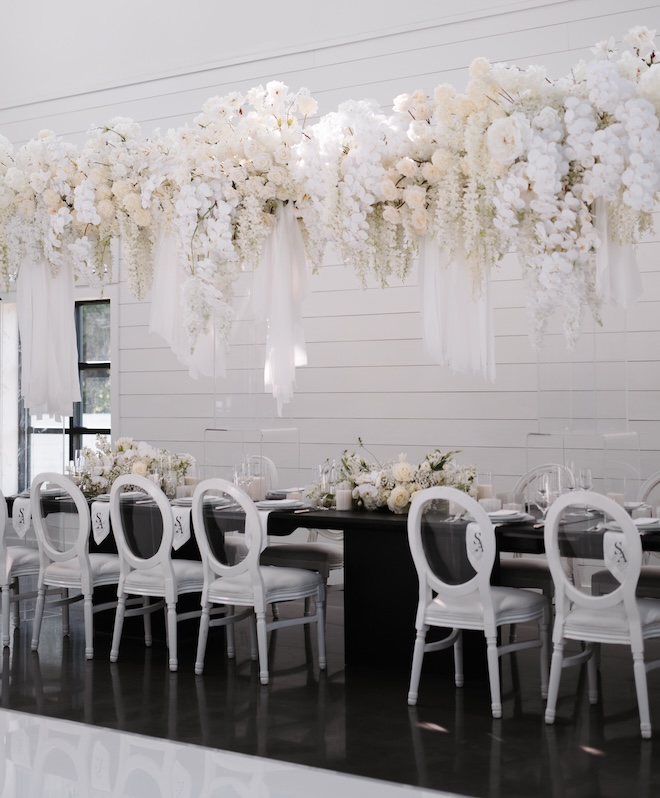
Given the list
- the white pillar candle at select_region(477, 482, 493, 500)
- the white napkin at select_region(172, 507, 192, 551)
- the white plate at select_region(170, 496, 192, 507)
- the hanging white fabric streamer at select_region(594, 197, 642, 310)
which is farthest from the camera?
the white plate at select_region(170, 496, 192, 507)

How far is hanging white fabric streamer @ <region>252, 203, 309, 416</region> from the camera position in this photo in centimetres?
553

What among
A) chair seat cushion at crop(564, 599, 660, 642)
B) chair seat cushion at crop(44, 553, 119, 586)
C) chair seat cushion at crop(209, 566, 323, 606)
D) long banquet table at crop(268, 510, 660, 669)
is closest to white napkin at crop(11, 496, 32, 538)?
chair seat cushion at crop(44, 553, 119, 586)

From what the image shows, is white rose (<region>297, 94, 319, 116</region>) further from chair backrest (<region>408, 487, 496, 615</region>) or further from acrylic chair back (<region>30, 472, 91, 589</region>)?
acrylic chair back (<region>30, 472, 91, 589</region>)

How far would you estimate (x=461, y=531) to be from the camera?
4.46m

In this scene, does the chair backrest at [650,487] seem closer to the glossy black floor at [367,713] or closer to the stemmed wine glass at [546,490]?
the stemmed wine glass at [546,490]

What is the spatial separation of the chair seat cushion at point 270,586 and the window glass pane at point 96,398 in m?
4.39

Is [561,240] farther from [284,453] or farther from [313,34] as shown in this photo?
[313,34]

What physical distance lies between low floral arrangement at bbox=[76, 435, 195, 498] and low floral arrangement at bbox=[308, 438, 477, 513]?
138 centimetres

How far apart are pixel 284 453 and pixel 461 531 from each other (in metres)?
1.93

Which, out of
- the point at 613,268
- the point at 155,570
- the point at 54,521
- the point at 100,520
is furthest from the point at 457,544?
the point at 54,521

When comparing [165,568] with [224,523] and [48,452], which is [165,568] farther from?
[48,452]

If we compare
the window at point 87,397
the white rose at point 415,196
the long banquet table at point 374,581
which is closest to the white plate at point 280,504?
the long banquet table at point 374,581

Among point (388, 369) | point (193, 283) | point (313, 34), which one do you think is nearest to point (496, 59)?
point (313, 34)

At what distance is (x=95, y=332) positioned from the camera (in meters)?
9.31
